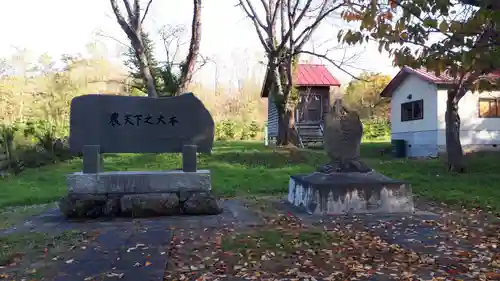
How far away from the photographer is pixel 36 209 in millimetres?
8758

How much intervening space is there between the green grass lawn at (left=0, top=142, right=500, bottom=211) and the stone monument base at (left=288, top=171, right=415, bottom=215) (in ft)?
6.94

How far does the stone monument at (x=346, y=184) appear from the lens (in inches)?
295

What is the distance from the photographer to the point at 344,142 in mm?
8117

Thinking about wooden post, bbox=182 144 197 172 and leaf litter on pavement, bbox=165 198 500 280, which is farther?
wooden post, bbox=182 144 197 172

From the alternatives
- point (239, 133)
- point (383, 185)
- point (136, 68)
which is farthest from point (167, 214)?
point (239, 133)

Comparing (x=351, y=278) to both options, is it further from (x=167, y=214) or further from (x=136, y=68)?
(x=136, y=68)

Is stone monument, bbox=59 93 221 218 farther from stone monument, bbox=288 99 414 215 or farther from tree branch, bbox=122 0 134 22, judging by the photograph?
tree branch, bbox=122 0 134 22

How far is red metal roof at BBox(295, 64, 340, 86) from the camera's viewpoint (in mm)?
25734

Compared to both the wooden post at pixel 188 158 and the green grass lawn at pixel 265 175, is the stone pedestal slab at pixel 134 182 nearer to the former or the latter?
the wooden post at pixel 188 158

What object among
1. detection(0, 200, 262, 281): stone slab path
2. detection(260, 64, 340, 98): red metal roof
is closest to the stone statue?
detection(0, 200, 262, 281): stone slab path

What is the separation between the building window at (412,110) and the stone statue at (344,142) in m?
14.1

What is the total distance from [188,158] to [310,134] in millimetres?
16633

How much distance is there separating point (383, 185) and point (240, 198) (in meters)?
3.52

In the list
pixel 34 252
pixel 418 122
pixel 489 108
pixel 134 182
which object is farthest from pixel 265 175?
pixel 489 108
